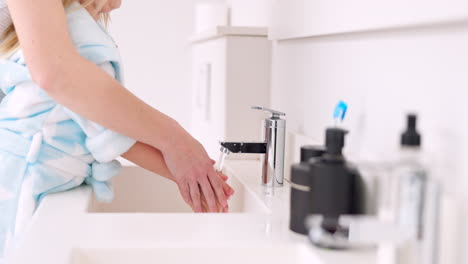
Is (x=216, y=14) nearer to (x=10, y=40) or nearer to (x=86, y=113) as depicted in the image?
(x=10, y=40)

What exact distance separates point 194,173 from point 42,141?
276 millimetres

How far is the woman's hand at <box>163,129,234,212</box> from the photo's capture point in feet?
3.81

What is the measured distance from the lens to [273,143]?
120cm

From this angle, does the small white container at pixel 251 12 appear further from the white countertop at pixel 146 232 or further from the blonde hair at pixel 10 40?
the white countertop at pixel 146 232

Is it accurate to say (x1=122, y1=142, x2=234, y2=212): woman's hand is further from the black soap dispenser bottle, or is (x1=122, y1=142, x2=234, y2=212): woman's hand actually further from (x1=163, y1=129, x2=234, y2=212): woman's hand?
the black soap dispenser bottle

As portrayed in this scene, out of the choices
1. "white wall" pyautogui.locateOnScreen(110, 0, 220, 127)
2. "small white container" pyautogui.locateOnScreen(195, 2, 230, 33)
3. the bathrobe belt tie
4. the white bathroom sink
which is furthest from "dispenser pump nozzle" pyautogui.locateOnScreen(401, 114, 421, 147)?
"white wall" pyautogui.locateOnScreen(110, 0, 220, 127)

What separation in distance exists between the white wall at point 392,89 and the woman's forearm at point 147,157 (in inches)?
11.2

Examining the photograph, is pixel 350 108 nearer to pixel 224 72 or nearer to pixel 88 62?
pixel 88 62

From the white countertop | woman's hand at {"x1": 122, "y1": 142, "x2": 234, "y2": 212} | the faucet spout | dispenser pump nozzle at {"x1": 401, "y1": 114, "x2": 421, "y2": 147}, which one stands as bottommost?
the white countertop

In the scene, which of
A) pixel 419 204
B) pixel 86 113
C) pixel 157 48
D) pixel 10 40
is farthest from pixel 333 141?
pixel 157 48

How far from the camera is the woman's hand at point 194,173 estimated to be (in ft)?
3.81

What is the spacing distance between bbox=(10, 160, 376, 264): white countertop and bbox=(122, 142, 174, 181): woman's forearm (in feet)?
0.56

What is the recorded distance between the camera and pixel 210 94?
183cm

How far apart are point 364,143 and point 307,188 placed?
212mm
